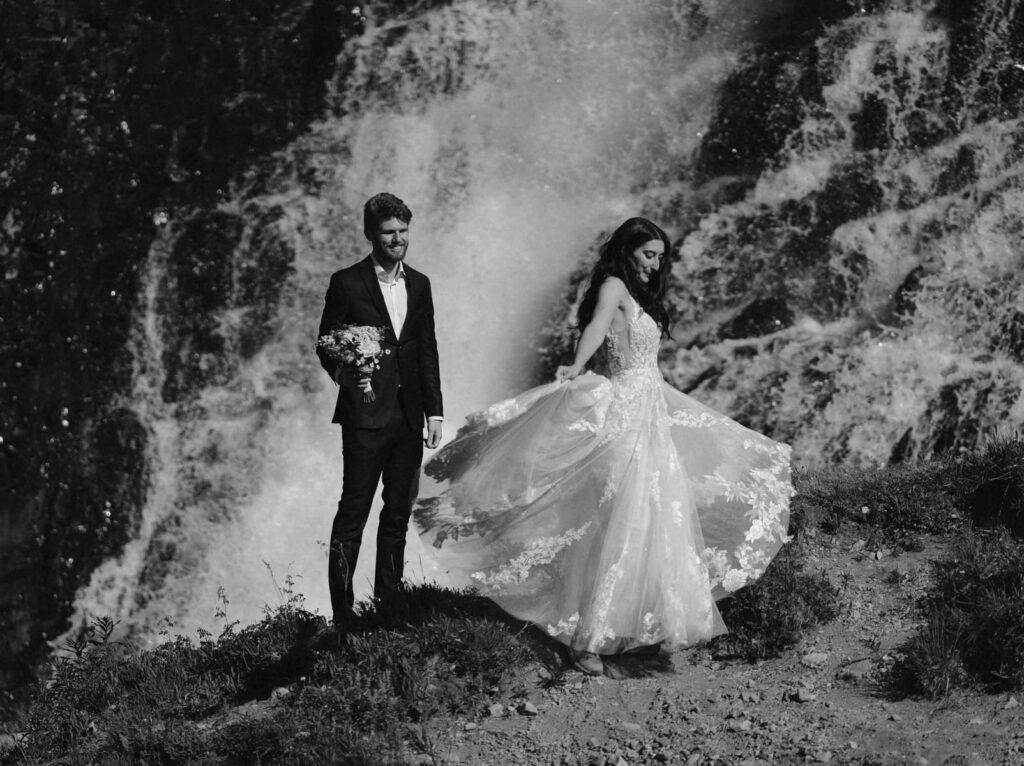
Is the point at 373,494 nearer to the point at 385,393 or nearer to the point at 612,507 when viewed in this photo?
the point at 385,393

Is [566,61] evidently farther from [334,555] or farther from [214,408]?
[334,555]

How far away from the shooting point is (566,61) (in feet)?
48.9

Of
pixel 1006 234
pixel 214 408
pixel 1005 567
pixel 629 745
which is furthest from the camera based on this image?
pixel 214 408

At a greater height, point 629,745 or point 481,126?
point 481,126

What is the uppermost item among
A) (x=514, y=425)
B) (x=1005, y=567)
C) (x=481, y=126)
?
(x=481, y=126)

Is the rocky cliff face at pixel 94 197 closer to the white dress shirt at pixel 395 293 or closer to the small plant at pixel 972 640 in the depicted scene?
the white dress shirt at pixel 395 293

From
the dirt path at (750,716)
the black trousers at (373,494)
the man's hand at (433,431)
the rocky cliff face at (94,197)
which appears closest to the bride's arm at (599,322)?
the man's hand at (433,431)

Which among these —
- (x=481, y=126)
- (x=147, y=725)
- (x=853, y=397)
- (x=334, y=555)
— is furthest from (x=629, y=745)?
(x=481, y=126)

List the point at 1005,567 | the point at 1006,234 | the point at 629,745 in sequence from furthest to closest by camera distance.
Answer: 1. the point at 1006,234
2. the point at 1005,567
3. the point at 629,745

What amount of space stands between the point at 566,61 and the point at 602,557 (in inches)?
400

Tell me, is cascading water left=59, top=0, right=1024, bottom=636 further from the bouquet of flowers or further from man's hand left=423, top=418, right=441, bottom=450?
the bouquet of flowers

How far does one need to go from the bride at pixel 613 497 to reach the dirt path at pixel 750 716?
0.27 m

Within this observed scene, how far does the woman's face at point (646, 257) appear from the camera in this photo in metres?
6.30

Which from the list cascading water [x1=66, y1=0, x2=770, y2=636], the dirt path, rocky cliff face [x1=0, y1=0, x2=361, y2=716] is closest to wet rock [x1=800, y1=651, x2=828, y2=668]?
the dirt path
